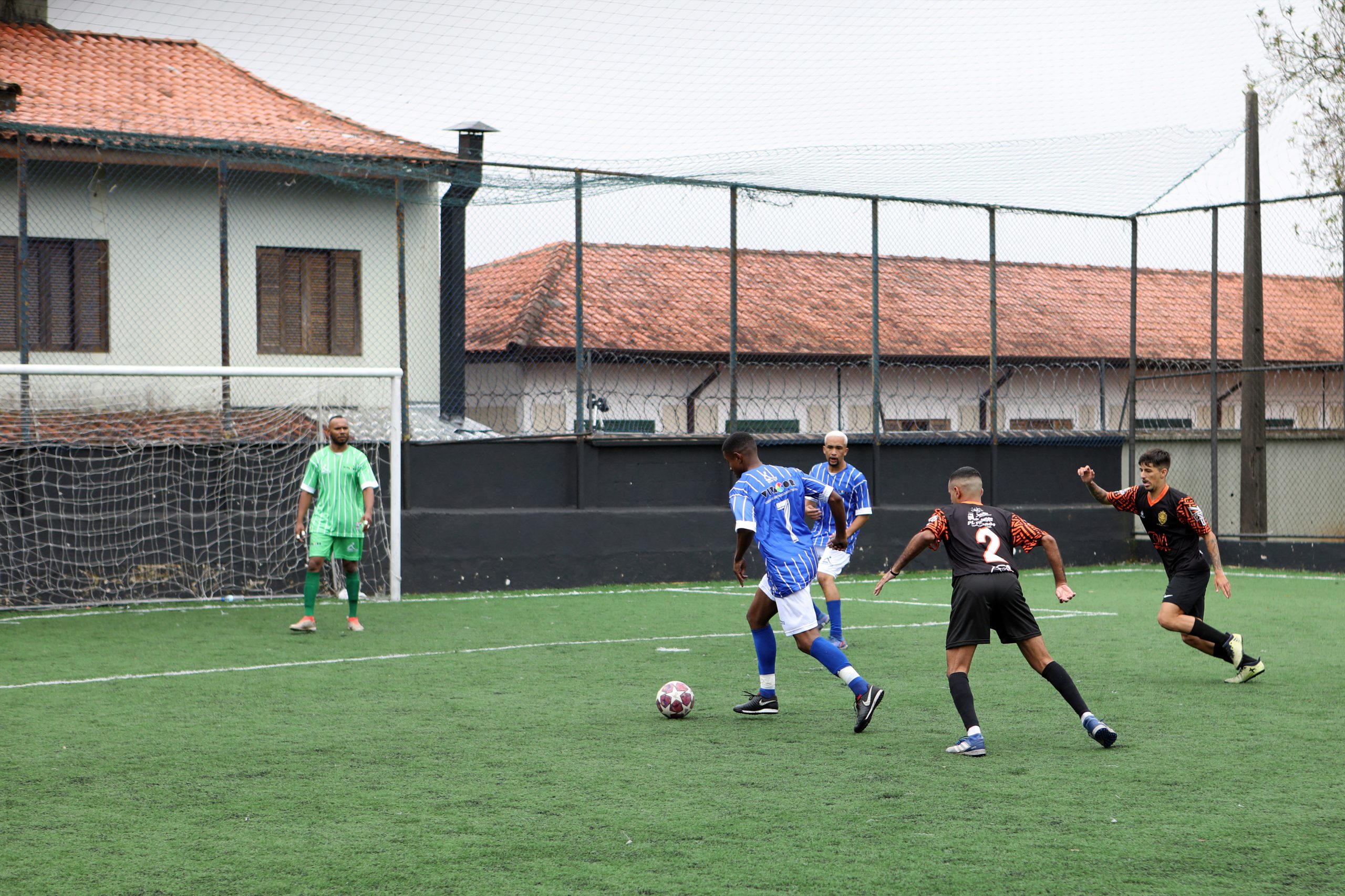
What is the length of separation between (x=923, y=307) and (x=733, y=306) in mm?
11368

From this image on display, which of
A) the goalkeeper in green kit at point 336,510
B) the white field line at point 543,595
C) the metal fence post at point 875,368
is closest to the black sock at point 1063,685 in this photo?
the goalkeeper in green kit at point 336,510

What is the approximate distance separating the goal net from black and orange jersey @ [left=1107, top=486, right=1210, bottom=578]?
7.39 metres

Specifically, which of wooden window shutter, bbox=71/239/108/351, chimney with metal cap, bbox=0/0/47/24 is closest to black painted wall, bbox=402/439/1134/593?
wooden window shutter, bbox=71/239/108/351

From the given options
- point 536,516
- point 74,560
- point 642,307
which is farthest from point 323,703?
point 642,307

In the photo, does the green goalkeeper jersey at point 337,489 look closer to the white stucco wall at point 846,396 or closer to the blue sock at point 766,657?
the white stucco wall at point 846,396

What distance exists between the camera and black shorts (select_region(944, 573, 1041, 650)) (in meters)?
6.90

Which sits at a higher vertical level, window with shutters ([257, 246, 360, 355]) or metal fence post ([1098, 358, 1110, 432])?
window with shutters ([257, 246, 360, 355])

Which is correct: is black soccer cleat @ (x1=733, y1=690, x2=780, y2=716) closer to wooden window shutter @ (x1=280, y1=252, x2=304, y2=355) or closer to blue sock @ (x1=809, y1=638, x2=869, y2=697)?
blue sock @ (x1=809, y1=638, x2=869, y2=697)

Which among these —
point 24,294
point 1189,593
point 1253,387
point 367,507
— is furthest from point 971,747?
point 1253,387

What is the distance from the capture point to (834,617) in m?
10.7

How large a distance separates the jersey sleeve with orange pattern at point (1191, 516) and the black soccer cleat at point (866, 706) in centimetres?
303

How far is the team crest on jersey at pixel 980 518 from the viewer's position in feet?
23.1

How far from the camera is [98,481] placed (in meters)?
14.1

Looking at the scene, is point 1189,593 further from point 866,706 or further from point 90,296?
point 90,296
